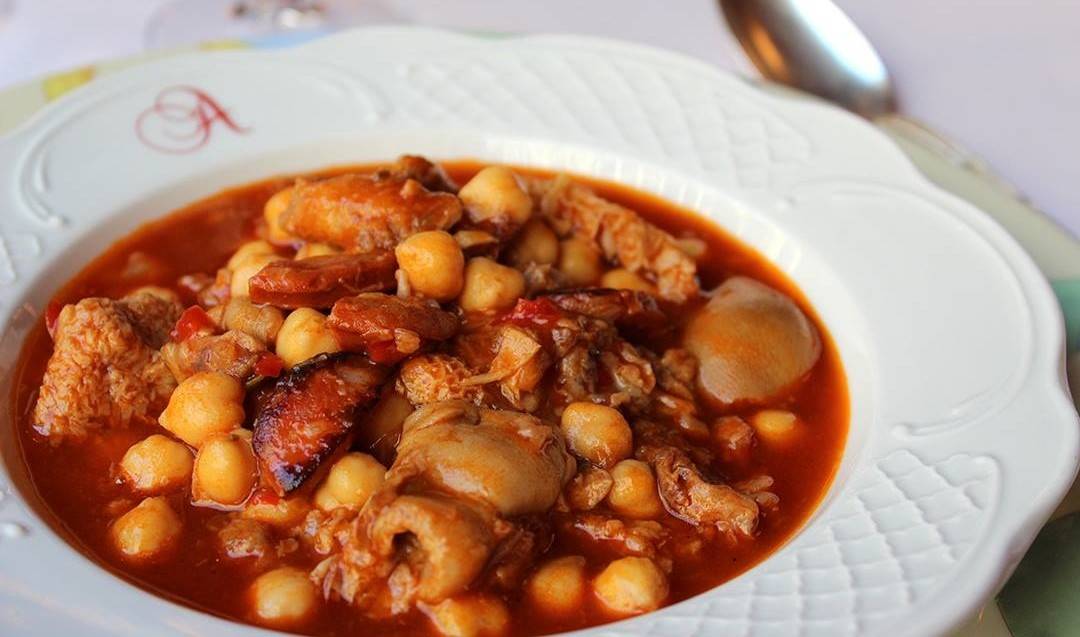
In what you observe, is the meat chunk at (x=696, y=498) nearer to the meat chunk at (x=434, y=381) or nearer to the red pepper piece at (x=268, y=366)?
the meat chunk at (x=434, y=381)

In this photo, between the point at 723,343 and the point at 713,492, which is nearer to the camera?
the point at 713,492

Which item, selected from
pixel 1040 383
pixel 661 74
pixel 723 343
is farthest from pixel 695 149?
pixel 1040 383

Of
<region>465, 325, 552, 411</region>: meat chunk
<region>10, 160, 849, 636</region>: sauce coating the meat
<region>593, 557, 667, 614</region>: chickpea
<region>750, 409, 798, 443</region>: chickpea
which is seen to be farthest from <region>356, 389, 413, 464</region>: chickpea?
<region>750, 409, 798, 443</region>: chickpea

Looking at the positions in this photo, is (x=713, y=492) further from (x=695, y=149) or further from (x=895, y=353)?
(x=695, y=149)

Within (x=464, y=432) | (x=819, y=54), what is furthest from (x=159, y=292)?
(x=819, y=54)

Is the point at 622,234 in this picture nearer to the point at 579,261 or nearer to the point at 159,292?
the point at 579,261

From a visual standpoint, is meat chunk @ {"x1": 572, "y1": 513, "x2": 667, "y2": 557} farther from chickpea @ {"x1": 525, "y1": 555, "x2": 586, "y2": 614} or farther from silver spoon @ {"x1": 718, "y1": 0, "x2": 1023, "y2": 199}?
silver spoon @ {"x1": 718, "y1": 0, "x2": 1023, "y2": 199}
